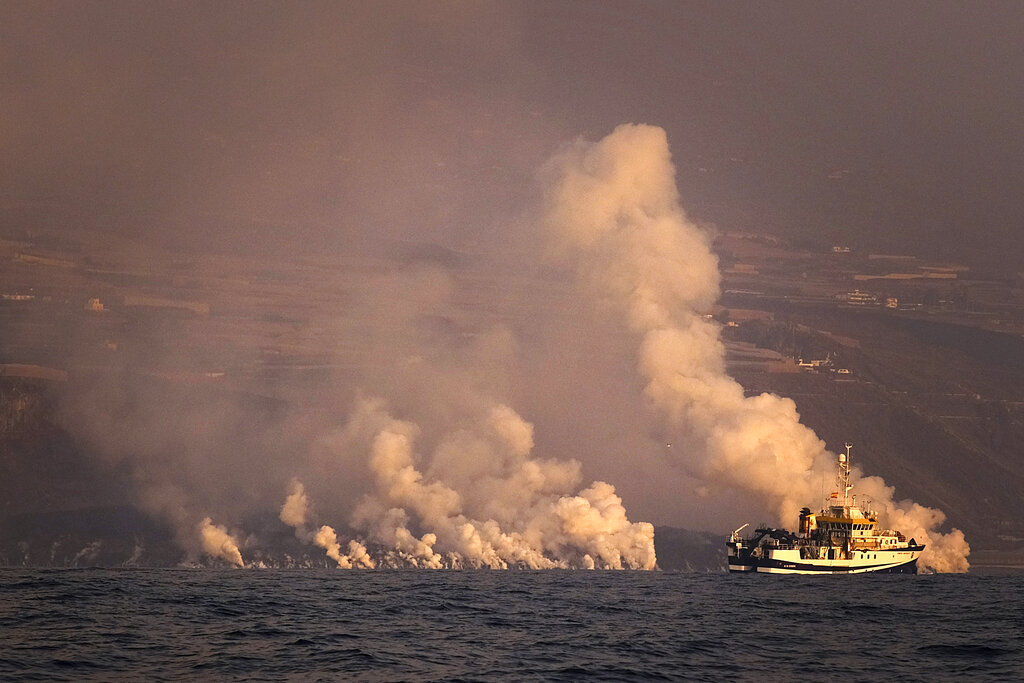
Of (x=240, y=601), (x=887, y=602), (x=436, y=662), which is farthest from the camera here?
(x=887, y=602)

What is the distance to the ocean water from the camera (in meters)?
72.2

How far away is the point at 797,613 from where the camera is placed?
4715 inches

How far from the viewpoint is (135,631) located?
85.6 m

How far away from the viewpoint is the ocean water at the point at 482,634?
72250 millimetres

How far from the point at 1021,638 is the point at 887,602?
137 ft

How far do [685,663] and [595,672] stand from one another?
28.0 ft

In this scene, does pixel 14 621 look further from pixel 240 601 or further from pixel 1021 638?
pixel 1021 638

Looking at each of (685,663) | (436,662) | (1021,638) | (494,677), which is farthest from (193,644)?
(1021,638)

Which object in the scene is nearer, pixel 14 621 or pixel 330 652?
pixel 330 652

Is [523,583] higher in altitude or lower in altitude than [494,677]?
higher

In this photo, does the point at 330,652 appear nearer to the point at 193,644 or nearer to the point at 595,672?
the point at 193,644

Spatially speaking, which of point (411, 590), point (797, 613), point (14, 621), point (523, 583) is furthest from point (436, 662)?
point (523, 583)

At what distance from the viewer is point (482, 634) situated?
93.2 meters

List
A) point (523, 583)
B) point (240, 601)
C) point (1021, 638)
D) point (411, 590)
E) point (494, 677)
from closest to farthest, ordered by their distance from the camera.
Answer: point (494, 677) → point (1021, 638) → point (240, 601) → point (411, 590) → point (523, 583)
